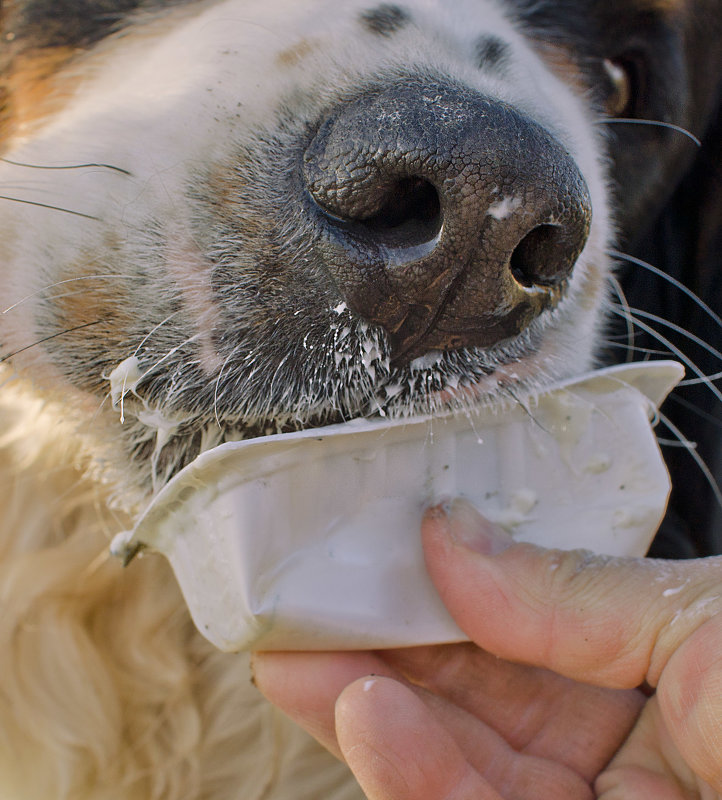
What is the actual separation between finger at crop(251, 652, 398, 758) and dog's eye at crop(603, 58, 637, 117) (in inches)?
49.2

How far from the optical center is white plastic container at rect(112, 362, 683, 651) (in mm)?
973

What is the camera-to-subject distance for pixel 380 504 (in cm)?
108

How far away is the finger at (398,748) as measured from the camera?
95 centimetres

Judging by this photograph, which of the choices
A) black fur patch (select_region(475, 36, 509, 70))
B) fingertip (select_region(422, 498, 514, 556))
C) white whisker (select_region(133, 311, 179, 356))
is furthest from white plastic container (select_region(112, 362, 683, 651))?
black fur patch (select_region(475, 36, 509, 70))

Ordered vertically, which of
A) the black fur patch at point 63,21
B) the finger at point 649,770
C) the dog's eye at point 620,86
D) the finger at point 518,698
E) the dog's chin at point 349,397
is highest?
the black fur patch at point 63,21

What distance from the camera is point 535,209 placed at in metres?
0.81

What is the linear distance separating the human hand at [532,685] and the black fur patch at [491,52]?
2.12ft

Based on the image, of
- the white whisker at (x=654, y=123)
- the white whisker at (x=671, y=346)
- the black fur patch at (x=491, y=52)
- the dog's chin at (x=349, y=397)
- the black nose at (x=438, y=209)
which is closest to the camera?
the black nose at (x=438, y=209)

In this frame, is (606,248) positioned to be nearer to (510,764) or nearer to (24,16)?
(510,764)

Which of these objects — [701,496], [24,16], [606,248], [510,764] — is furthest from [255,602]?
A: [701,496]

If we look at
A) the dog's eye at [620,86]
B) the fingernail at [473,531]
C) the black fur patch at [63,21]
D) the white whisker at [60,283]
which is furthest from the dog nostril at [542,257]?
the dog's eye at [620,86]

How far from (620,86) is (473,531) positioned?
43.0 inches

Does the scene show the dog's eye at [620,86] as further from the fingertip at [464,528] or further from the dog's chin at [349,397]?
the fingertip at [464,528]

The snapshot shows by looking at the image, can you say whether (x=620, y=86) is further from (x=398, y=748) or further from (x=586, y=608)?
(x=398, y=748)
